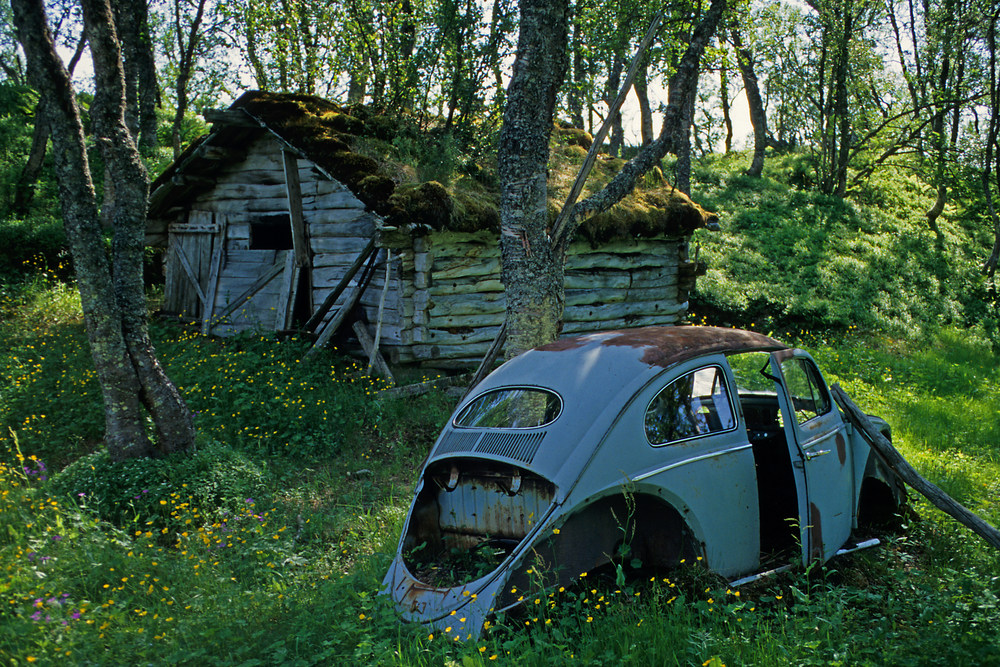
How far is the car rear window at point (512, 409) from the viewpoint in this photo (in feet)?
13.0

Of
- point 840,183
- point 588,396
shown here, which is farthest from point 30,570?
point 840,183

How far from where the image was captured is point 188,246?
42.0 feet

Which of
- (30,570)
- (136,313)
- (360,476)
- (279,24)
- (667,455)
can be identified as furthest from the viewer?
(279,24)

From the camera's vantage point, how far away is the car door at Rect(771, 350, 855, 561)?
14.3 feet

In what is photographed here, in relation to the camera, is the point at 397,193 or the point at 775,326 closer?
the point at 397,193

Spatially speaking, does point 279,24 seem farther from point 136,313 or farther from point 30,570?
point 30,570

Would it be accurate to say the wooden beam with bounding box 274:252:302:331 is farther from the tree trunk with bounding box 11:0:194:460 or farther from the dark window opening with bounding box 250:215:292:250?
the tree trunk with bounding box 11:0:194:460

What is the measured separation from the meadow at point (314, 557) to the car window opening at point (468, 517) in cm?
38

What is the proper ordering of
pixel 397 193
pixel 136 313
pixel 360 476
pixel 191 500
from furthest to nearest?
1. pixel 397 193
2. pixel 360 476
3. pixel 136 313
4. pixel 191 500

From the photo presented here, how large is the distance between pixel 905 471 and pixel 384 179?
7.07 m

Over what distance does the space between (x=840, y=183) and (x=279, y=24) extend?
18150 millimetres

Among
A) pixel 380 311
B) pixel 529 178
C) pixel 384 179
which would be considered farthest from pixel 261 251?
pixel 529 178

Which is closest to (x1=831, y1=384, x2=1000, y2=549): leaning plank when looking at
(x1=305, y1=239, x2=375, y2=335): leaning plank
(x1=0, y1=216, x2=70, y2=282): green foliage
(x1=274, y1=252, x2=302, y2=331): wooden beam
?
(x1=305, y1=239, x2=375, y2=335): leaning plank

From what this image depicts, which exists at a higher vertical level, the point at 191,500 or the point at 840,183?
the point at 840,183
